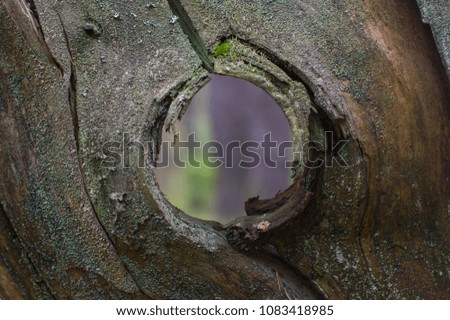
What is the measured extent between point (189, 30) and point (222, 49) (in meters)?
0.06

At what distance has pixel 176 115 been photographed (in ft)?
3.49

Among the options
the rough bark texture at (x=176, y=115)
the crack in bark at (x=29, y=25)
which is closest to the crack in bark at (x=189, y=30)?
the rough bark texture at (x=176, y=115)

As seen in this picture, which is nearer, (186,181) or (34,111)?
(34,111)

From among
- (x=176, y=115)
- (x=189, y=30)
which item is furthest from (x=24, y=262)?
(x=189, y=30)

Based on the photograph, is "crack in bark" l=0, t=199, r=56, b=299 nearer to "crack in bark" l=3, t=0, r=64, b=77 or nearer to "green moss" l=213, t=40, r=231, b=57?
"crack in bark" l=3, t=0, r=64, b=77

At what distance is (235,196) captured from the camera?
6.45ft

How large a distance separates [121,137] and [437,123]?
0.49 m

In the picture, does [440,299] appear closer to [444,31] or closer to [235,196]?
[444,31]

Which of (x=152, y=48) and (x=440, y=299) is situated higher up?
(x=152, y=48)

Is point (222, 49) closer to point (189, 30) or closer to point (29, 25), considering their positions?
point (189, 30)

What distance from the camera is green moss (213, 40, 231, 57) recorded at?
3.58 feet

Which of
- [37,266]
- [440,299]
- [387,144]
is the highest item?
[387,144]

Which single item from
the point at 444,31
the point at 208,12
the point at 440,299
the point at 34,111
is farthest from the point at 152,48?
the point at 440,299

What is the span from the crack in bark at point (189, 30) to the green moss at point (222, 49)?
0.01 metres
